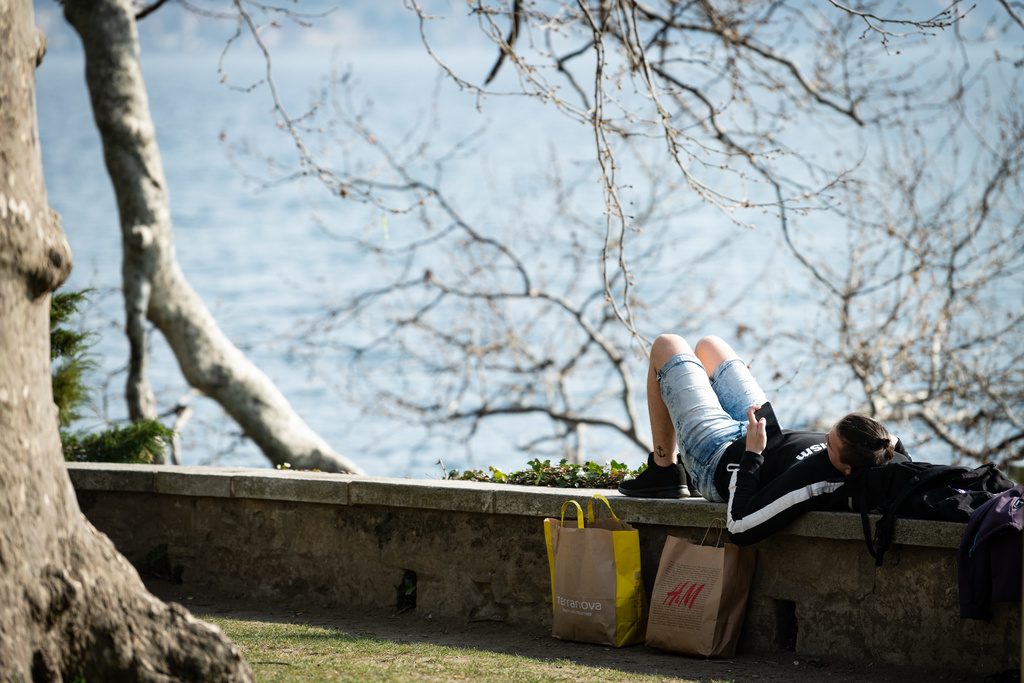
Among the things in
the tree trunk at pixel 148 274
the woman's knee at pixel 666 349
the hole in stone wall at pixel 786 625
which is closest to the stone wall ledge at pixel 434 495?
A: the hole in stone wall at pixel 786 625

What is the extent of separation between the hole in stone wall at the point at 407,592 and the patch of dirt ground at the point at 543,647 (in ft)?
0.16

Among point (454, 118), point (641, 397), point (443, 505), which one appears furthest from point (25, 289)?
point (454, 118)

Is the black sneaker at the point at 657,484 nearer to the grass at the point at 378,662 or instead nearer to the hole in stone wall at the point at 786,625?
the hole in stone wall at the point at 786,625

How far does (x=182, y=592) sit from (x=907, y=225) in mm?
8685

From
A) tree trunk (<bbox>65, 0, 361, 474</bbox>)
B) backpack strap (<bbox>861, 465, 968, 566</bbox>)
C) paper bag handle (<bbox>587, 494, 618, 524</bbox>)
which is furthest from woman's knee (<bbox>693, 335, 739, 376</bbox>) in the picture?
tree trunk (<bbox>65, 0, 361, 474</bbox>)

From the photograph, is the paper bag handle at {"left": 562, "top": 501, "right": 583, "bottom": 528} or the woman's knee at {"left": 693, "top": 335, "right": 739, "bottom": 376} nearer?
the paper bag handle at {"left": 562, "top": 501, "right": 583, "bottom": 528}

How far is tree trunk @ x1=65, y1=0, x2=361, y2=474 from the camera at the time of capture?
8.21 m

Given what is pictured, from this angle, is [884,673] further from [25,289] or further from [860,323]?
[860,323]

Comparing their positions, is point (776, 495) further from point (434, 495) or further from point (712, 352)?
point (434, 495)

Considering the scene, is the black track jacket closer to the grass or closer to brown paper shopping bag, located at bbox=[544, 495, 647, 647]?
brown paper shopping bag, located at bbox=[544, 495, 647, 647]

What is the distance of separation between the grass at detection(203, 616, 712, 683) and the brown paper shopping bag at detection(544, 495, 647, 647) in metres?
0.28

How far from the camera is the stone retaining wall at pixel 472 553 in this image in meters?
3.69

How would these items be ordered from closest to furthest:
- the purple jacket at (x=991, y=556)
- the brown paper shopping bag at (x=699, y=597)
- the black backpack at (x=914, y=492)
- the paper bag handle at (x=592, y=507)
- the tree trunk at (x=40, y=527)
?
the tree trunk at (x=40, y=527) → the purple jacket at (x=991, y=556) → the black backpack at (x=914, y=492) → the brown paper shopping bag at (x=699, y=597) → the paper bag handle at (x=592, y=507)

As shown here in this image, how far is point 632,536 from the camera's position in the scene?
3.97 metres
